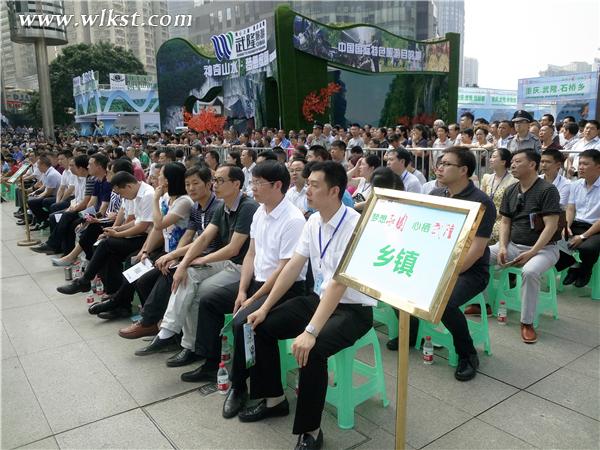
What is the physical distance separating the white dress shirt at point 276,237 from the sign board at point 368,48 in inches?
529

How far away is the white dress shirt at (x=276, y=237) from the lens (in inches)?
117

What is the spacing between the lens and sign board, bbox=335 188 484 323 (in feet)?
5.47

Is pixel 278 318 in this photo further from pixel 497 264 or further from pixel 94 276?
pixel 94 276

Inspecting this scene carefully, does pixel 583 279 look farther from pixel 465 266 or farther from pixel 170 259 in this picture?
pixel 170 259

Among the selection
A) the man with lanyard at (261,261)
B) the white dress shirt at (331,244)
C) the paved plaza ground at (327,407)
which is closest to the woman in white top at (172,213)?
the paved plaza ground at (327,407)

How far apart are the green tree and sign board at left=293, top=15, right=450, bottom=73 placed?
117 ft

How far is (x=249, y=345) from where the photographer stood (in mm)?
2598

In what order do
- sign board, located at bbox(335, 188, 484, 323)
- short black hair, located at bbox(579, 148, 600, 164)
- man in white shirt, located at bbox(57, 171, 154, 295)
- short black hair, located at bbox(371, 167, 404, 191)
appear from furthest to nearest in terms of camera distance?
1. man in white shirt, located at bbox(57, 171, 154, 295)
2. short black hair, located at bbox(579, 148, 600, 164)
3. short black hair, located at bbox(371, 167, 404, 191)
4. sign board, located at bbox(335, 188, 484, 323)

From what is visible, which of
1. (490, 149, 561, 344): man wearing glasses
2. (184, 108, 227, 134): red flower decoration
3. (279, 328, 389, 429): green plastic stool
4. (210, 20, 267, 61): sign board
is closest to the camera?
(279, 328, 389, 429): green plastic stool

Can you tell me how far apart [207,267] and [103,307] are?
140cm

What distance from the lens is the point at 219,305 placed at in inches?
125

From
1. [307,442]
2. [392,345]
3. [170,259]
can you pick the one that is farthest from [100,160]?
[307,442]

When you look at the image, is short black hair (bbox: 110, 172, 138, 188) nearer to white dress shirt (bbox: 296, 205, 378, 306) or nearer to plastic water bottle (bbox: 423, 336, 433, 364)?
white dress shirt (bbox: 296, 205, 378, 306)

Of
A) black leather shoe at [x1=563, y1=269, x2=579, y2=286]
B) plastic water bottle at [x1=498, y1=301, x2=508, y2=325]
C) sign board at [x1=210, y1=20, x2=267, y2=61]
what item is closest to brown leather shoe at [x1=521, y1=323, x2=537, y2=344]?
plastic water bottle at [x1=498, y1=301, x2=508, y2=325]
